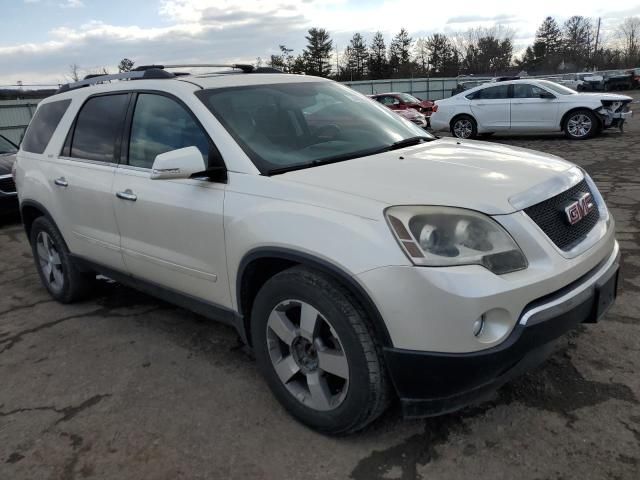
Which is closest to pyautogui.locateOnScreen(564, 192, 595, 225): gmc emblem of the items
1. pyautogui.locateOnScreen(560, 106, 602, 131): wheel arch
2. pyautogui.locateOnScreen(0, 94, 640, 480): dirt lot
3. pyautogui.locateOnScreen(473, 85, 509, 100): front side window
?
pyautogui.locateOnScreen(0, 94, 640, 480): dirt lot

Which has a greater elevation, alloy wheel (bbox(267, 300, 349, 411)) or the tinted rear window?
the tinted rear window

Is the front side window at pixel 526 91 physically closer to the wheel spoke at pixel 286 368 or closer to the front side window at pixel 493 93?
the front side window at pixel 493 93

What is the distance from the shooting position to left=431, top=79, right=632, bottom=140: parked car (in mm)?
13133

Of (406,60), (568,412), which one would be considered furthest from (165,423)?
(406,60)

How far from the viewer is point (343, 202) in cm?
238

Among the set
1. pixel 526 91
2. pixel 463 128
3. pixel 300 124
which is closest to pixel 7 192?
pixel 300 124

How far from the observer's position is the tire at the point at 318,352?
231 cm

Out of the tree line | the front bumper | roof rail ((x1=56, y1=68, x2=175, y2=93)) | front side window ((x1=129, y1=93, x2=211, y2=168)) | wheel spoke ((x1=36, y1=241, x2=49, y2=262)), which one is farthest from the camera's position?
the tree line

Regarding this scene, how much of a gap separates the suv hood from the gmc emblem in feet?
0.46

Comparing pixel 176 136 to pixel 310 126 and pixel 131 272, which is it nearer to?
pixel 310 126

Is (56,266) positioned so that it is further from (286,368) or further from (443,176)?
(443,176)

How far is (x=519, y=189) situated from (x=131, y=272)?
8.23 feet

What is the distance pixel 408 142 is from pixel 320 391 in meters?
1.66

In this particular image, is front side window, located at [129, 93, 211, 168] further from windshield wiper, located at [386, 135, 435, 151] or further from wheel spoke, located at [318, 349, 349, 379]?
wheel spoke, located at [318, 349, 349, 379]
